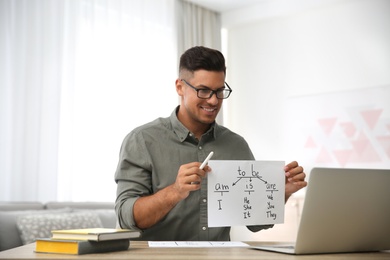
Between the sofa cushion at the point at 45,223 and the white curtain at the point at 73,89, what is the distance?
0.60 metres

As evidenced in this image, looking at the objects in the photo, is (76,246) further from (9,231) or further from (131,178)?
(9,231)

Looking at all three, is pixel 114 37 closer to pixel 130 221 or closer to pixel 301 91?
pixel 301 91

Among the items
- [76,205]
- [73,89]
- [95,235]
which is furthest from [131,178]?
[73,89]

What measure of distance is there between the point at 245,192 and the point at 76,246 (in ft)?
1.95

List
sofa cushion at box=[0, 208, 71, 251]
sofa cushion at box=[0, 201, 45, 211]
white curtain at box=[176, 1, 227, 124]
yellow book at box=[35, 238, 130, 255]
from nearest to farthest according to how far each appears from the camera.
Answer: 1. yellow book at box=[35, 238, 130, 255]
2. sofa cushion at box=[0, 208, 71, 251]
3. sofa cushion at box=[0, 201, 45, 211]
4. white curtain at box=[176, 1, 227, 124]

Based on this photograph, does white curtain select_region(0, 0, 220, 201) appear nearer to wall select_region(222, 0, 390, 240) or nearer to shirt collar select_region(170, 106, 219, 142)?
wall select_region(222, 0, 390, 240)

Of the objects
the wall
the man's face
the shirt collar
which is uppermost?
the wall

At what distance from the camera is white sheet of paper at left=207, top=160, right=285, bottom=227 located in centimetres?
174

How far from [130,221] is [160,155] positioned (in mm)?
329

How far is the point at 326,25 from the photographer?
207 inches

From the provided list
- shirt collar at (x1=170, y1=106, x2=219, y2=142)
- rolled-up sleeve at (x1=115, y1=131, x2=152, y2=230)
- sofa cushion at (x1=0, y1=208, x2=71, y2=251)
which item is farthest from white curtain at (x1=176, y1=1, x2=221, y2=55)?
rolled-up sleeve at (x1=115, y1=131, x2=152, y2=230)

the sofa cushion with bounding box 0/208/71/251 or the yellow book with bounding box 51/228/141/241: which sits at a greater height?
the yellow book with bounding box 51/228/141/241

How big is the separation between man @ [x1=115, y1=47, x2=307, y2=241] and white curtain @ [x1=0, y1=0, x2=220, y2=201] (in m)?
2.05

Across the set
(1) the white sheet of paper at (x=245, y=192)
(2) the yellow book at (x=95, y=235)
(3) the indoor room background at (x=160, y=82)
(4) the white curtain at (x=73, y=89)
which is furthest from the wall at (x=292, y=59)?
(2) the yellow book at (x=95, y=235)
